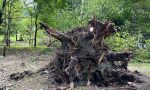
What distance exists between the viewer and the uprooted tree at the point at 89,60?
44.5 feet

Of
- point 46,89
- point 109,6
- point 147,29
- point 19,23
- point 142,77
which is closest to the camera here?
point 46,89

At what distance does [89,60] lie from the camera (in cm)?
1384

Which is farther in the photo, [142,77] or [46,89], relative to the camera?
[142,77]

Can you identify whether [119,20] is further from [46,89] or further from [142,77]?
[46,89]

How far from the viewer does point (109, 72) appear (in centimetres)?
1373

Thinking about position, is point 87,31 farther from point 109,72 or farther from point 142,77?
point 142,77

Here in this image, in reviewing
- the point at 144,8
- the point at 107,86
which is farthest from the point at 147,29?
the point at 107,86

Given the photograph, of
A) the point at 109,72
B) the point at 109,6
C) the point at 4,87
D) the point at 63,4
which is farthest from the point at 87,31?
the point at 63,4

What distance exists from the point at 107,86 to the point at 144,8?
18198mm

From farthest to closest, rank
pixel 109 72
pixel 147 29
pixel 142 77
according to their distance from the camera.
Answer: pixel 147 29 < pixel 142 77 < pixel 109 72

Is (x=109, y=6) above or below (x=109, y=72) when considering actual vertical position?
above

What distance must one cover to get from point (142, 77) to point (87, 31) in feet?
9.97

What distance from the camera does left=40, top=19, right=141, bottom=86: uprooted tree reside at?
13562mm

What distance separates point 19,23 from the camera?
41750mm
